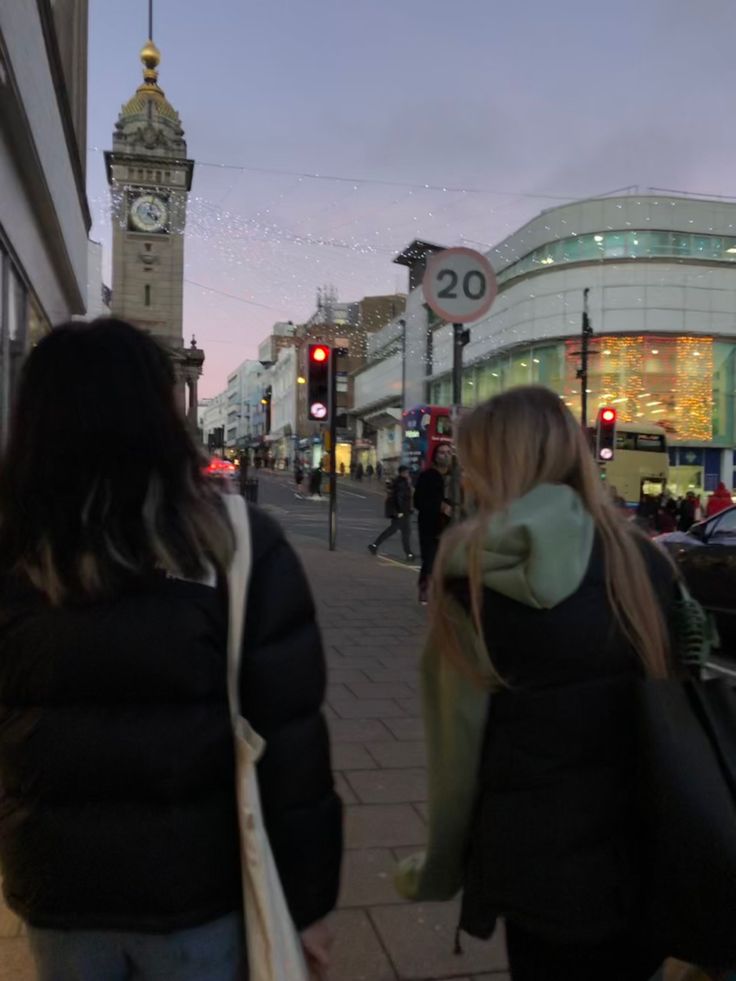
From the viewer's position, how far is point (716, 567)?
25.4 feet

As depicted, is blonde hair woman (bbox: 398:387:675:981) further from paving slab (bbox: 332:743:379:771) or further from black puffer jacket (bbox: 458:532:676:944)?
paving slab (bbox: 332:743:379:771)

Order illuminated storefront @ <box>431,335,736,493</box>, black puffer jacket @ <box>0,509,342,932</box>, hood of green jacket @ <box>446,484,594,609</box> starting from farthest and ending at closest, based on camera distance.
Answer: illuminated storefront @ <box>431,335,736,493</box> → hood of green jacket @ <box>446,484,594,609</box> → black puffer jacket @ <box>0,509,342,932</box>

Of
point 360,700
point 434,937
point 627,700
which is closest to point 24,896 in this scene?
point 627,700

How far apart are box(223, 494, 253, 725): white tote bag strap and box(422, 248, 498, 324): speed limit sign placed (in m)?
5.84

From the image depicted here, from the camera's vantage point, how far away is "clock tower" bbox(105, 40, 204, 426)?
181ft

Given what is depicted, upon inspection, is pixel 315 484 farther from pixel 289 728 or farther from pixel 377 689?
pixel 289 728

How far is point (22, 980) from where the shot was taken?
103 inches

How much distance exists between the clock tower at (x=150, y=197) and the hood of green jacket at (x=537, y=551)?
54.4 metres

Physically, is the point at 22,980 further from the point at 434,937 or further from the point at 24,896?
the point at 24,896

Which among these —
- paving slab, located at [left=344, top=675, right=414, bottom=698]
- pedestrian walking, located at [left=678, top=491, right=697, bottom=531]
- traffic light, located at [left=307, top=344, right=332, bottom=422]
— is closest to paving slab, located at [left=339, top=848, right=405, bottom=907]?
paving slab, located at [left=344, top=675, right=414, bottom=698]

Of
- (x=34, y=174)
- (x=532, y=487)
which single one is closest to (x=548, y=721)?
(x=532, y=487)

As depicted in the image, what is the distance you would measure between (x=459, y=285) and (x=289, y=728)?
6.20 metres

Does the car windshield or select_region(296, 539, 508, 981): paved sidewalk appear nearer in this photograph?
select_region(296, 539, 508, 981): paved sidewalk

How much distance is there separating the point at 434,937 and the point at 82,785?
2.04 m
